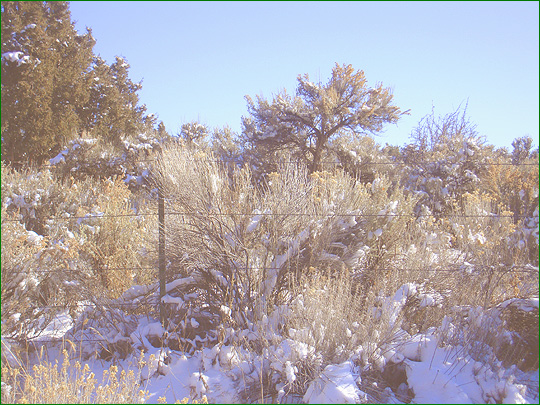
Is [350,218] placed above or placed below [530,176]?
below

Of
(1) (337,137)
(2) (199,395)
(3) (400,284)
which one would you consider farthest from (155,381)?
(1) (337,137)

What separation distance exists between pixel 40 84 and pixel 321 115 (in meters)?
7.97

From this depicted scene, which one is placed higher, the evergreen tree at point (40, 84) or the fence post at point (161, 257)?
Answer: the evergreen tree at point (40, 84)

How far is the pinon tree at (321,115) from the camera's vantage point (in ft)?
45.8

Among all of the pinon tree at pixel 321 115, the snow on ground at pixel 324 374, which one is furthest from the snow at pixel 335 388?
the pinon tree at pixel 321 115

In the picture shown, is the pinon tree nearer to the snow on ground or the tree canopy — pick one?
the tree canopy

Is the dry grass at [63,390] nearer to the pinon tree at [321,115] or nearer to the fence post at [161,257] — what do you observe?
the fence post at [161,257]

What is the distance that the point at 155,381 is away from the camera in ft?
13.4

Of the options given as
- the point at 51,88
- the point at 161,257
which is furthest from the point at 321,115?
the point at 161,257

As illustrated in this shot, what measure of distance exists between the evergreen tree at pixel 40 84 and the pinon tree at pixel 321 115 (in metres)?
6.39

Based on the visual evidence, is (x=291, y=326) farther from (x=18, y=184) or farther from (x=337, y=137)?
(x=337, y=137)

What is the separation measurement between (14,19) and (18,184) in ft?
13.3

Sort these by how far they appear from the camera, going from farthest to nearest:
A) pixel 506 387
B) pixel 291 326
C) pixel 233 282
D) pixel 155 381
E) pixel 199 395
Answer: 1. pixel 233 282
2. pixel 291 326
3. pixel 155 381
4. pixel 199 395
5. pixel 506 387

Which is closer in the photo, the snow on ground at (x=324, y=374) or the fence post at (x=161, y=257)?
the snow on ground at (x=324, y=374)
